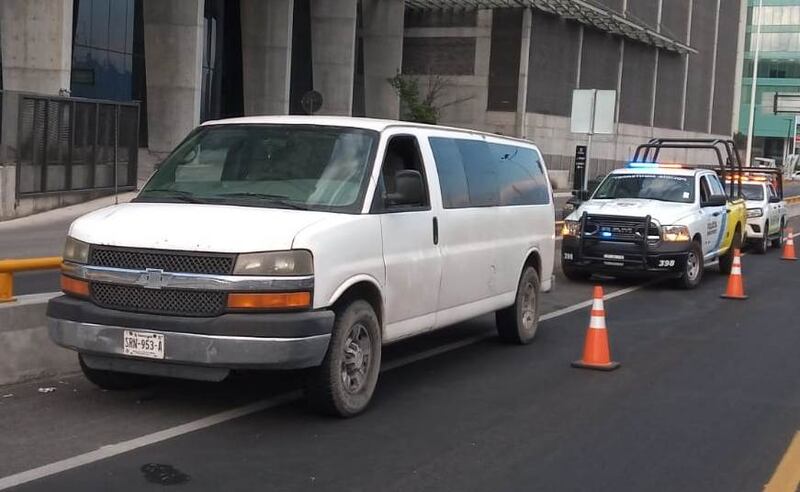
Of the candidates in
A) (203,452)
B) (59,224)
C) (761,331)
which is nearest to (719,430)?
(203,452)

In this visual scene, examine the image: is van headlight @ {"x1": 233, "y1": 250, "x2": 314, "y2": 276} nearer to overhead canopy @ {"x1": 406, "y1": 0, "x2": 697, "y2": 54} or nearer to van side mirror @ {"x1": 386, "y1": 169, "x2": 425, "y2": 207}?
van side mirror @ {"x1": 386, "y1": 169, "x2": 425, "y2": 207}

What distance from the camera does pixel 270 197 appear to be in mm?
7211

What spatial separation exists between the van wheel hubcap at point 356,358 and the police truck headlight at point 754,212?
18.5 m

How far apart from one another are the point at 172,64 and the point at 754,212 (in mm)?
19685

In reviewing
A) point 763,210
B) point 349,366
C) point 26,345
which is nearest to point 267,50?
point 763,210

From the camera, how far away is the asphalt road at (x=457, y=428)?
19.4 feet

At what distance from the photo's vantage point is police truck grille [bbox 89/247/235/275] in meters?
6.45

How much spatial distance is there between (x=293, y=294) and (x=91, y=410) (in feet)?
5.98

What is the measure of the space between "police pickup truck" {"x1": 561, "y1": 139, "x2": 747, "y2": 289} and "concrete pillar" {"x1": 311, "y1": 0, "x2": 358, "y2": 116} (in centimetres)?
2629

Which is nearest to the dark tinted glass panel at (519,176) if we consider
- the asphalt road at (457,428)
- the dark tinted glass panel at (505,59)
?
the asphalt road at (457,428)

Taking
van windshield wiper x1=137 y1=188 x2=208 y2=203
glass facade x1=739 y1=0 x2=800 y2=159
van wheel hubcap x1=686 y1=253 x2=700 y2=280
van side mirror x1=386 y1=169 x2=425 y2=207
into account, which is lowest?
van wheel hubcap x1=686 y1=253 x2=700 y2=280

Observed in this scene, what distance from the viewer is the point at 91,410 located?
7.16m

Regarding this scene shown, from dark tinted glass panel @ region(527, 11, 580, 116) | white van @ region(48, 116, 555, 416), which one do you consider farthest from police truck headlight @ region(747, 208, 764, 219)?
dark tinted glass panel @ region(527, 11, 580, 116)

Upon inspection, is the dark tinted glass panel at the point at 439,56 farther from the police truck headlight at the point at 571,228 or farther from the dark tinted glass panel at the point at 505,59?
the police truck headlight at the point at 571,228
